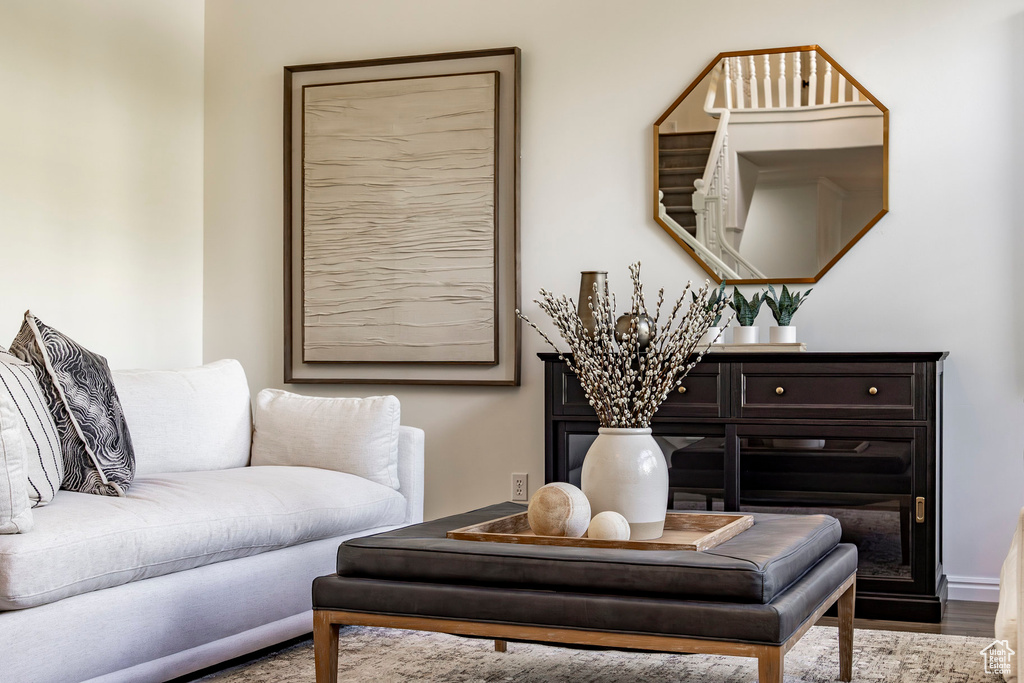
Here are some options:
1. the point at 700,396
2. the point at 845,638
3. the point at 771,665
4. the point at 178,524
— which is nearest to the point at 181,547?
the point at 178,524

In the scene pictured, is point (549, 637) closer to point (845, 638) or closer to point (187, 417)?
point (845, 638)

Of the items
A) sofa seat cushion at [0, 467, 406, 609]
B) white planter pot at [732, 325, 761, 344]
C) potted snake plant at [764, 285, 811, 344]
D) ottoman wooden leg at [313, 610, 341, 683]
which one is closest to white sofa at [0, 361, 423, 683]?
sofa seat cushion at [0, 467, 406, 609]

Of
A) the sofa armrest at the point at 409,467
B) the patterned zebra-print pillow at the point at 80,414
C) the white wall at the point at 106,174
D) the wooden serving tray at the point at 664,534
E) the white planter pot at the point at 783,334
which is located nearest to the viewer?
the wooden serving tray at the point at 664,534

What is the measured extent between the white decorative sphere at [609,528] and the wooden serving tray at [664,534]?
0.05 meters

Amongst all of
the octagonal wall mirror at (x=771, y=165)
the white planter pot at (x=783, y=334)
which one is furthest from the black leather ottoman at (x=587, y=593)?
the octagonal wall mirror at (x=771, y=165)

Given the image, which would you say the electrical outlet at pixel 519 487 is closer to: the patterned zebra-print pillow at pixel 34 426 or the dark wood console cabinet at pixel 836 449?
the dark wood console cabinet at pixel 836 449

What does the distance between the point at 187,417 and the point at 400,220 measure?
4.65ft

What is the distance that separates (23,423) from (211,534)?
50cm

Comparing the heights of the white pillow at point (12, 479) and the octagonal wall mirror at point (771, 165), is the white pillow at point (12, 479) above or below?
below

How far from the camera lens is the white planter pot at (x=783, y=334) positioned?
3.54m

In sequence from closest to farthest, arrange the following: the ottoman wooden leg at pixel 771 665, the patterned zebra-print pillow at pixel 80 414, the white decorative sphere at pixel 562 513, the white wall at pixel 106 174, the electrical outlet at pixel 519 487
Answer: the ottoman wooden leg at pixel 771 665 → the white decorative sphere at pixel 562 513 → the patterned zebra-print pillow at pixel 80 414 → the white wall at pixel 106 174 → the electrical outlet at pixel 519 487

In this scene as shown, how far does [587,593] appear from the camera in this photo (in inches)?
74.1

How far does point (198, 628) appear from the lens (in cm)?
242

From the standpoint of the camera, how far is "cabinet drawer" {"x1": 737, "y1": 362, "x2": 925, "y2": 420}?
3219 millimetres
